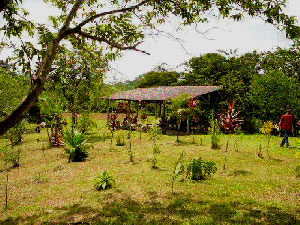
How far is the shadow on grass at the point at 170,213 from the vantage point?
16.0 ft

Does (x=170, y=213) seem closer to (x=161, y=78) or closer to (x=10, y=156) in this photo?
(x=10, y=156)

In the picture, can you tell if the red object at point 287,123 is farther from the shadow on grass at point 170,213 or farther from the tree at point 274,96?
the shadow on grass at point 170,213

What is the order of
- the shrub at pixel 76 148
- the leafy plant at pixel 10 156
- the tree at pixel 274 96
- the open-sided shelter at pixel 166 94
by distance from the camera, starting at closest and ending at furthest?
the leafy plant at pixel 10 156 < the shrub at pixel 76 148 < the tree at pixel 274 96 < the open-sided shelter at pixel 166 94

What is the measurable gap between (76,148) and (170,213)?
7.00 meters

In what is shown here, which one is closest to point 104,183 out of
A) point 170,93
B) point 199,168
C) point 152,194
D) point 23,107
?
point 152,194

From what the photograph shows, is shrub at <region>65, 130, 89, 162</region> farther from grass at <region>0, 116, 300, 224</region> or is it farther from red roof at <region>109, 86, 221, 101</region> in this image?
red roof at <region>109, 86, 221, 101</region>

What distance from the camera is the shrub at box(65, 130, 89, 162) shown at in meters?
11.1

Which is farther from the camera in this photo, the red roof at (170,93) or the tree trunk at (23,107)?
the red roof at (170,93)

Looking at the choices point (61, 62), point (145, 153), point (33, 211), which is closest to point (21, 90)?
point (61, 62)

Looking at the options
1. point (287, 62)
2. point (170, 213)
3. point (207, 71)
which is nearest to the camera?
point (170, 213)

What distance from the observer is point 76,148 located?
11.2m

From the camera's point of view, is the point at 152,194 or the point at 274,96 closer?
the point at 152,194

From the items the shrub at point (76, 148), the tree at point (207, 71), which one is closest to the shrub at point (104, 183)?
the shrub at point (76, 148)

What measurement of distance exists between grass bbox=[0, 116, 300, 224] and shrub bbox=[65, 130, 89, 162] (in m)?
0.54
